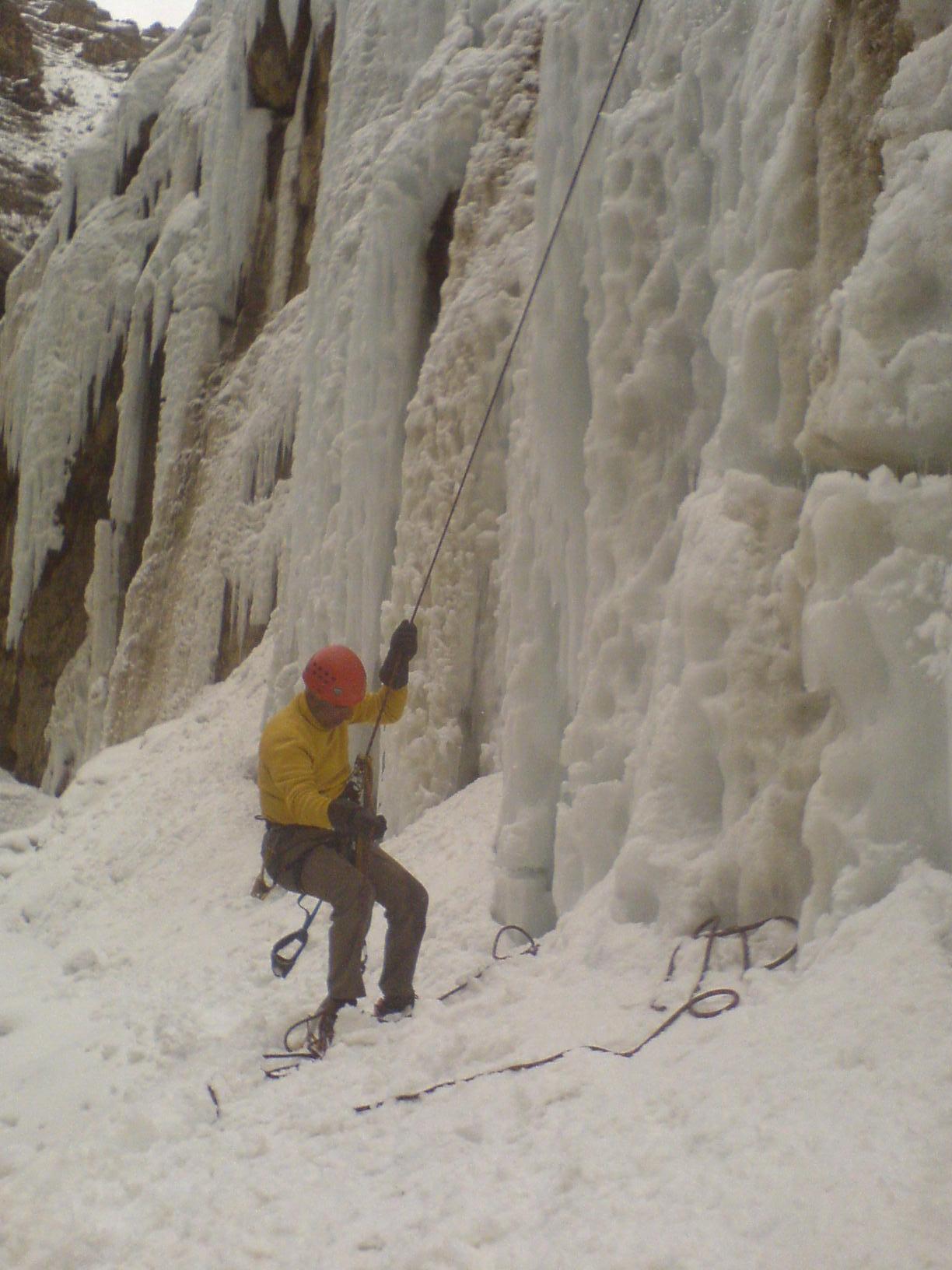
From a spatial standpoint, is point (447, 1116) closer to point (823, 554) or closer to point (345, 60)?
point (823, 554)

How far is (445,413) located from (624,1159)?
5.11 metres

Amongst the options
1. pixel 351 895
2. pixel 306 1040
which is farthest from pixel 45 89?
pixel 306 1040

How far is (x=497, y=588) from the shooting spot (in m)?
5.92

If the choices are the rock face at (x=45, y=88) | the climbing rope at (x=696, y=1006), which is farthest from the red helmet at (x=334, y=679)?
the rock face at (x=45, y=88)

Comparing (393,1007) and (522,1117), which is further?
(393,1007)

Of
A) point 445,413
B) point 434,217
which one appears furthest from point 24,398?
point 445,413

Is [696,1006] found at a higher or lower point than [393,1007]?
higher

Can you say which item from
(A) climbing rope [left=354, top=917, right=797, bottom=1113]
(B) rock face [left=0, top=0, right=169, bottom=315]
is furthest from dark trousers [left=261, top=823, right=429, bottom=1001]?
(B) rock face [left=0, top=0, right=169, bottom=315]

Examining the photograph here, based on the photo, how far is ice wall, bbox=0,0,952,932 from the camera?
241 cm

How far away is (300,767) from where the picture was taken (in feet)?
12.0

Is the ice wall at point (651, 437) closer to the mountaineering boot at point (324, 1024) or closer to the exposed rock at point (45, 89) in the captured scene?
the mountaineering boot at point (324, 1024)

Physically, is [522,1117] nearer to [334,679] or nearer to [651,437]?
[334,679]

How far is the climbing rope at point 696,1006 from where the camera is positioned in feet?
7.52

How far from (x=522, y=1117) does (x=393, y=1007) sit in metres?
1.32
